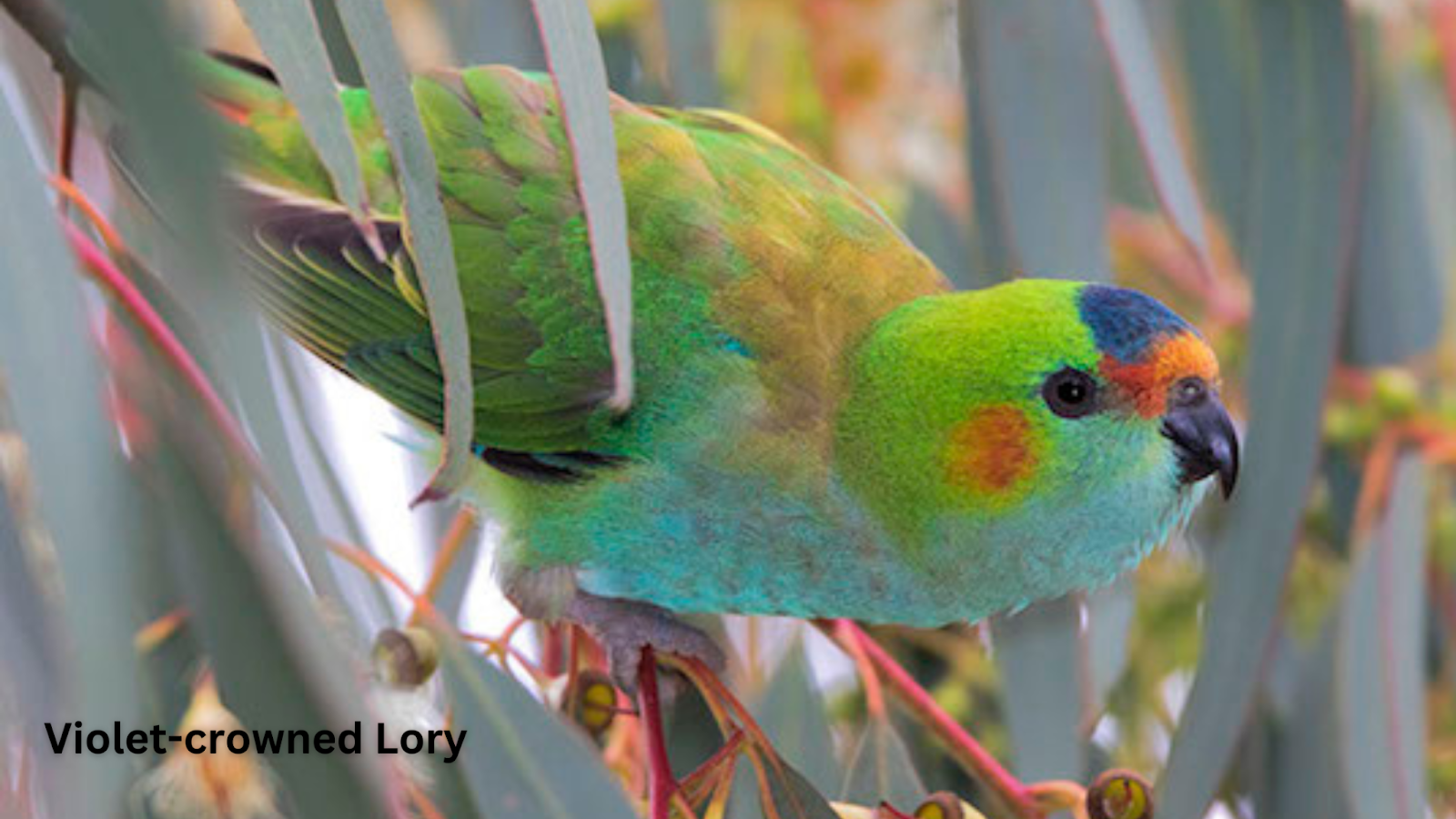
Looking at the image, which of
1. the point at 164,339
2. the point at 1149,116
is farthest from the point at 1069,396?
the point at 164,339

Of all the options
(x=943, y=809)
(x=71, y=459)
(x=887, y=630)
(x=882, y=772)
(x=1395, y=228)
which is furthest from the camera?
(x=1395, y=228)

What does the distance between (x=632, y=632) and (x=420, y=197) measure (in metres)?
0.56

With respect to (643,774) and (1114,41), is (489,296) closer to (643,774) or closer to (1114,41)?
(643,774)

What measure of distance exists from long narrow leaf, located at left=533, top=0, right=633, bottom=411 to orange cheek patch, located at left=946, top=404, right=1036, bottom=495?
1.37 ft

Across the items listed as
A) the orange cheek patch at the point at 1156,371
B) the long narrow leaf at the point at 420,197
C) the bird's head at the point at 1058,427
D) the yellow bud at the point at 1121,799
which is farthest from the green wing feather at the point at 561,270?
the long narrow leaf at the point at 420,197

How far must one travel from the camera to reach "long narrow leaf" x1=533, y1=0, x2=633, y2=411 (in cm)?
77

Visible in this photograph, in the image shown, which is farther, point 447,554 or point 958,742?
point 447,554

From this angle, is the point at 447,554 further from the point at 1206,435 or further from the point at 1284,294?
the point at 1284,294

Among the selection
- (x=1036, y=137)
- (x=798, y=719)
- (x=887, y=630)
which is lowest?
(x=887, y=630)

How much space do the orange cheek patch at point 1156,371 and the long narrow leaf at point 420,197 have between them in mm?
505

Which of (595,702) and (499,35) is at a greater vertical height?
(499,35)

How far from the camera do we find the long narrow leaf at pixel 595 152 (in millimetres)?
774

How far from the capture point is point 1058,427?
1160 millimetres

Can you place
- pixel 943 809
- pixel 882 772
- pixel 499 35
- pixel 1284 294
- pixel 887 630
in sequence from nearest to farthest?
1. pixel 943 809
2. pixel 882 772
3. pixel 1284 294
4. pixel 499 35
5. pixel 887 630
